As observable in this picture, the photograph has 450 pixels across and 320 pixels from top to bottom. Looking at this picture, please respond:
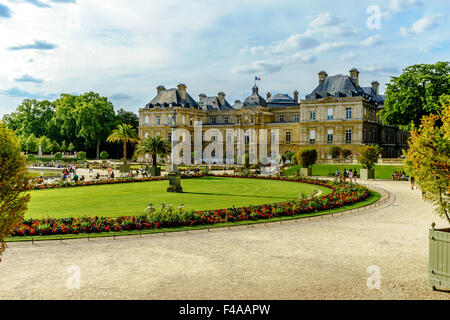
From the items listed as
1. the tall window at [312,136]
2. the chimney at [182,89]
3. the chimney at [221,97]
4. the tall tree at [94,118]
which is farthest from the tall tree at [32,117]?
the tall window at [312,136]

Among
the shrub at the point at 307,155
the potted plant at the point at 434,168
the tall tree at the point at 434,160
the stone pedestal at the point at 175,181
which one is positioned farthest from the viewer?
the shrub at the point at 307,155

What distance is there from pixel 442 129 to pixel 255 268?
20.3 feet

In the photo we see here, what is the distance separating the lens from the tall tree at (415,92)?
154 feet

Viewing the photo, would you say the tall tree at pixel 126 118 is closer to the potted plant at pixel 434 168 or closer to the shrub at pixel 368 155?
the shrub at pixel 368 155

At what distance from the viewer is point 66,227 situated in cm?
1561

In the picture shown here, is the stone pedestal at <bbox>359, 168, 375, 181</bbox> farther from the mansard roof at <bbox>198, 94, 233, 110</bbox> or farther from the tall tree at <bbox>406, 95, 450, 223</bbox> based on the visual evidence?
the mansard roof at <bbox>198, 94, 233, 110</bbox>

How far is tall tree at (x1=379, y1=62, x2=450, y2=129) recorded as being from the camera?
154ft

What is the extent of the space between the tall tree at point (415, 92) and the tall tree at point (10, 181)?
1817 inches

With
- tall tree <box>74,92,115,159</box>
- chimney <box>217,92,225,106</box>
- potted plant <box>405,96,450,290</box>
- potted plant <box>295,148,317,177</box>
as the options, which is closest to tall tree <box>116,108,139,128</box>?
tall tree <box>74,92,115,159</box>

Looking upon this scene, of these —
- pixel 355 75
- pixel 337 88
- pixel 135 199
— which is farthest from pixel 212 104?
pixel 135 199

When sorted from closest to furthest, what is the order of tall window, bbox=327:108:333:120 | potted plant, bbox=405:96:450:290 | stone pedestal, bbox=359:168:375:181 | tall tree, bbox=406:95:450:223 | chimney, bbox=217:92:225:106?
1. potted plant, bbox=405:96:450:290
2. tall tree, bbox=406:95:450:223
3. stone pedestal, bbox=359:168:375:181
4. tall window, bbox=327:108:333:120
5. chimney, bbox=217:92:225:106

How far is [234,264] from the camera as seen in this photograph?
1139 cm

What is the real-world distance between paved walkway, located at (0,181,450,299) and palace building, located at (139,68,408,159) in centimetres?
5369
